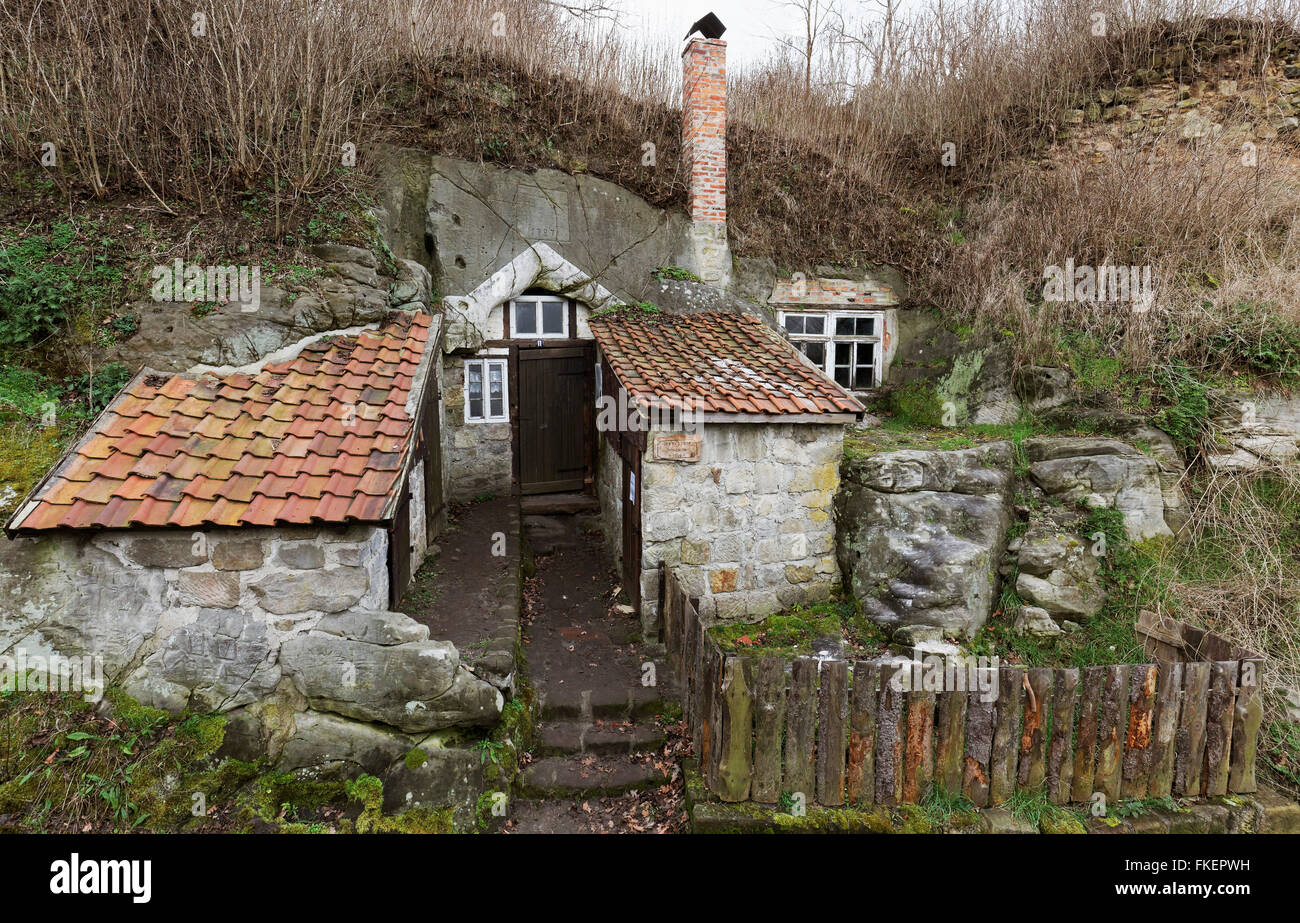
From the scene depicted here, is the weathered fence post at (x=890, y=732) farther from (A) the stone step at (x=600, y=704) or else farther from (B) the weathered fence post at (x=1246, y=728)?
(B) the weathered fence post at (x=1246, y=728)

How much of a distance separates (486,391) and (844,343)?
18.1ft

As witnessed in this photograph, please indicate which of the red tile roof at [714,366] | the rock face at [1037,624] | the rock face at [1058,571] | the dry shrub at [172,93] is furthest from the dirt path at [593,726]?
the dry shrub at [172,93]

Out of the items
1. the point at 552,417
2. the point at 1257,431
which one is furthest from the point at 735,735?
the point at 1257,431

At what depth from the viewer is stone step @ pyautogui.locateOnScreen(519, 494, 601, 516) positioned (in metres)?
9.55

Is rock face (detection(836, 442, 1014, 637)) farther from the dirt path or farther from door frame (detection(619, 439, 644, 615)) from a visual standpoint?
the dirt path

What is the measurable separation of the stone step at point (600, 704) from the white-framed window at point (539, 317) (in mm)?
5214

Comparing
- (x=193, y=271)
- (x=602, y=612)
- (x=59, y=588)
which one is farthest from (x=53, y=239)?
(x=602, y=612)

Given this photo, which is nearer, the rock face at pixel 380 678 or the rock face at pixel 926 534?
the rock face at pixel 380 678

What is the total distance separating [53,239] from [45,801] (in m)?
5.00

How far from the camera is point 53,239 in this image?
6305 mm

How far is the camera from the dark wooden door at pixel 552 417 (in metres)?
9.49

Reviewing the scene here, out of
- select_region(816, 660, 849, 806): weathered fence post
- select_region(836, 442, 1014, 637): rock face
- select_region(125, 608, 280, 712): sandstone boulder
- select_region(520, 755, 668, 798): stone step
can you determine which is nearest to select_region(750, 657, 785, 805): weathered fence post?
select_region(816, 660, 849, 806): weathered fence post

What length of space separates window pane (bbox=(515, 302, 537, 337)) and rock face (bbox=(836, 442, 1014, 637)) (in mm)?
4711

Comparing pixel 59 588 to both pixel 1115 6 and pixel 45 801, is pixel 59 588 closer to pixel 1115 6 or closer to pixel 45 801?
pixel 45 801
